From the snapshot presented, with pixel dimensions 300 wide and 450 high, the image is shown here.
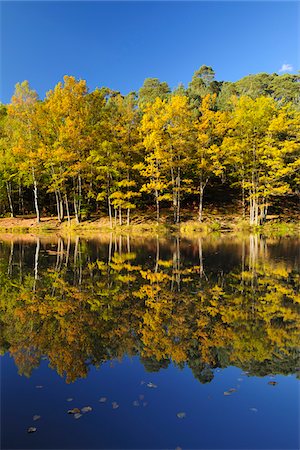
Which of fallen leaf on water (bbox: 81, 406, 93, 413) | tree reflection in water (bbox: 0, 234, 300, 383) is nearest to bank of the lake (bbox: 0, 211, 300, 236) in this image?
tree reflection in water (bbox: 0, 234, 300, 383)

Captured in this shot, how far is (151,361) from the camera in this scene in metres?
6.22

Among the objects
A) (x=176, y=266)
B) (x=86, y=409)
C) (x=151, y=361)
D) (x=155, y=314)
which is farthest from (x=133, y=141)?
(x=86, y=409)

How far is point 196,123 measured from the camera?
118ft

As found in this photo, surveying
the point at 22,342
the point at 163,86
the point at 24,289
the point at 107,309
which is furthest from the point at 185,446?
the point at 163,86

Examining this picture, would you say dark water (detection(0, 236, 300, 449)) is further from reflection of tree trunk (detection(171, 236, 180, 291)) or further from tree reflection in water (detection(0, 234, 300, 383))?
reflection of tree trunk (detection(171, 236, 180, 291))

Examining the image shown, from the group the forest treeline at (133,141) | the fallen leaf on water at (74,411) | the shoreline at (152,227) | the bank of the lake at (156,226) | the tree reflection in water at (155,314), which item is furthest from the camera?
the bank of the lake at (156,226)

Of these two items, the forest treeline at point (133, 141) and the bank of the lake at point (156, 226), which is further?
the bank of the lake at point (156, 226)

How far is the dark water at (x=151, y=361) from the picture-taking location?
13.9 ft

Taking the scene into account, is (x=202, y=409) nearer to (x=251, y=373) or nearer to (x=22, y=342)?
(x=251, y=373)

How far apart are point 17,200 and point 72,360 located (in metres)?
43.5

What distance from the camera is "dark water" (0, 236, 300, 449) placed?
4227 millimetres

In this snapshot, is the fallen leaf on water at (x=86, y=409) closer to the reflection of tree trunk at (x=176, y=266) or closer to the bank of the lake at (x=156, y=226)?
the reflection of tree trunk at (x=176, y=266)

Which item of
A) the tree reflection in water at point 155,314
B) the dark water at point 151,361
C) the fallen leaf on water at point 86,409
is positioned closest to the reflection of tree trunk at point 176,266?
the tree reflection in water at point 155,314

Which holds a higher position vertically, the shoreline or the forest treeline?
the forest treeline
